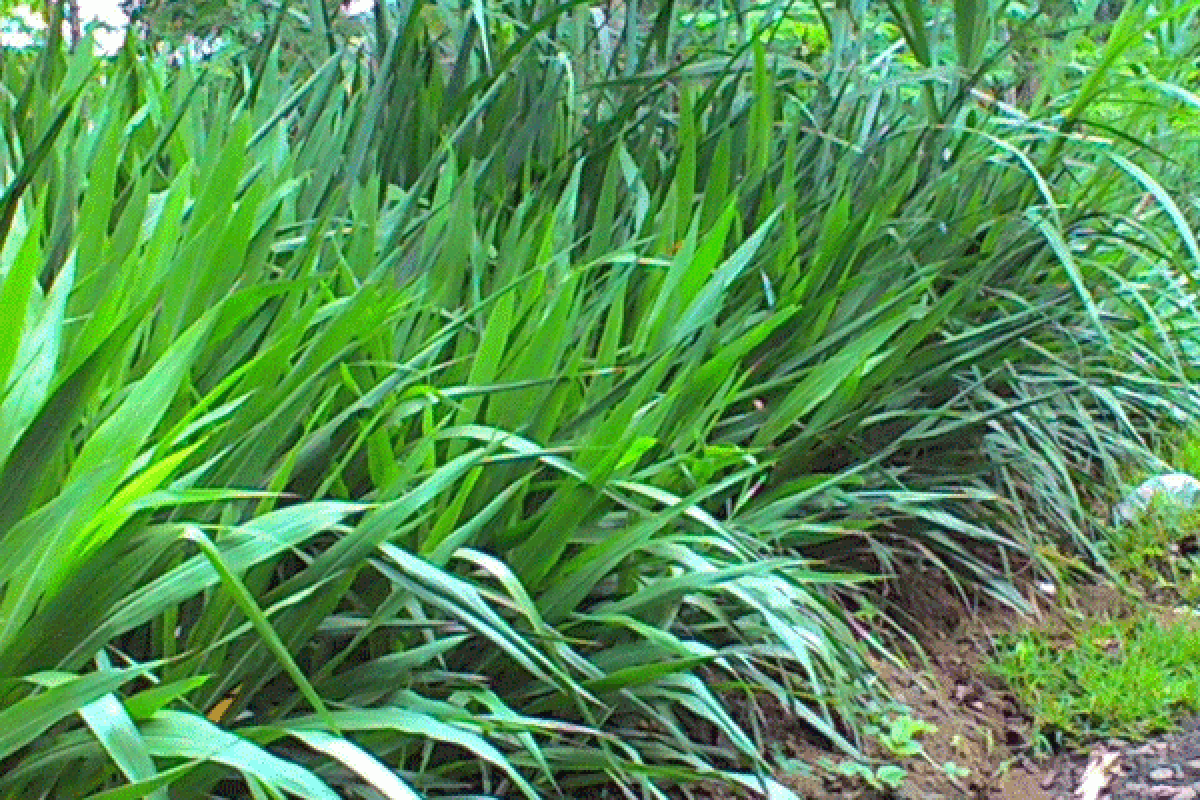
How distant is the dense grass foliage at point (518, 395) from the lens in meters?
1.47

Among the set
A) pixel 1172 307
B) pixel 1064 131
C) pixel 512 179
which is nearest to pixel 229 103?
pixel 512 179

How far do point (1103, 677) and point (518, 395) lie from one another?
1342mm

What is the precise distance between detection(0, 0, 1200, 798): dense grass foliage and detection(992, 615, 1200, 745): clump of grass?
16 centimetres

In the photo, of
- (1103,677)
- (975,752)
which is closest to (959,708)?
(975,752)

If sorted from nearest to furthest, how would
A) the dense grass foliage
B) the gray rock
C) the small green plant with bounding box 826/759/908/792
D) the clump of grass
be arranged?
the dense grass foliage < the small green plant with bounding box 826/759/908/792 < the clump of grass < the gray rock

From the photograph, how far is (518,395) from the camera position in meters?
2.05

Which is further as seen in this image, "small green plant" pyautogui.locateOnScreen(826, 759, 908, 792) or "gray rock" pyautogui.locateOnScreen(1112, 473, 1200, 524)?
"gray rock" pyautogui.locateOnScreen(1112, 473, 1200, 524)

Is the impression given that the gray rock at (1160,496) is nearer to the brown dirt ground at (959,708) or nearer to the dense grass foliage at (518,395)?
the dense grass foliage at (518,395)

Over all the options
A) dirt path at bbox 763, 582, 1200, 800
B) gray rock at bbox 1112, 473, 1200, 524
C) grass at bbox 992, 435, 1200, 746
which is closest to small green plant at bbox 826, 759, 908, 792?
dirt path at bbox 763, 582, 1200, 800

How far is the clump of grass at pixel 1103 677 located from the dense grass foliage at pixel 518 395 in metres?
0.16

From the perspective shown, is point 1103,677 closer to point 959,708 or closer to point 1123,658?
point 1123,658

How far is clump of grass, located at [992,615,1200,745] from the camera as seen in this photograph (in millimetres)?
2613

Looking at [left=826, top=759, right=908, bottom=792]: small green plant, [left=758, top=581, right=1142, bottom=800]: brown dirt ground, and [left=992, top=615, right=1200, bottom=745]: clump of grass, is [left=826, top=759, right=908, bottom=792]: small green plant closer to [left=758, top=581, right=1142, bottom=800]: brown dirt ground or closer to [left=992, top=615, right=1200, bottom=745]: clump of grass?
[left=758, top=581, right=1142, bottom=800]: brown dirt ground

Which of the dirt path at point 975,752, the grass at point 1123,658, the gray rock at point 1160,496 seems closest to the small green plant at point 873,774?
the dirt path at point 975,752
